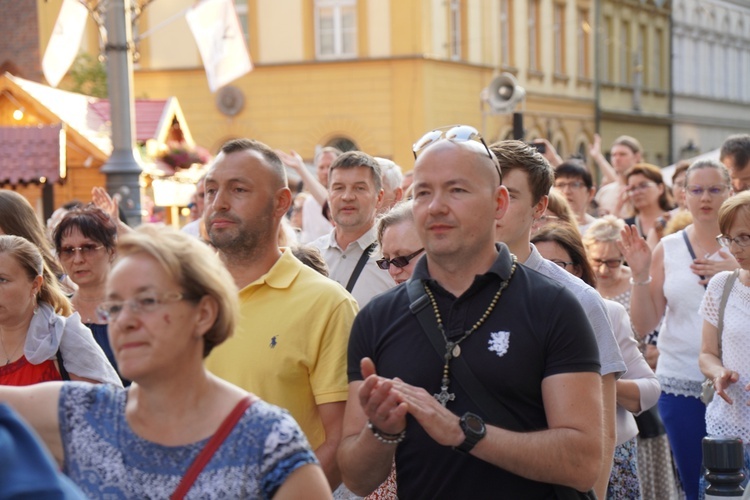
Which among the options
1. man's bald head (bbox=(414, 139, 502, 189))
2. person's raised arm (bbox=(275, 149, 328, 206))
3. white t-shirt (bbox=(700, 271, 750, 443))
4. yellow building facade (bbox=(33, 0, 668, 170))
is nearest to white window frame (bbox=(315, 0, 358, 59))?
yellow building facade (bbox=(33, 0, 668, 170))

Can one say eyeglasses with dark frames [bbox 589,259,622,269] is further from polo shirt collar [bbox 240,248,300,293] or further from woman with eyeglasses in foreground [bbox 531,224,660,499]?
polo shirt collar [bbox 240,248,300,293]

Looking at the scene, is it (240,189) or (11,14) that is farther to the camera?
(11,14)

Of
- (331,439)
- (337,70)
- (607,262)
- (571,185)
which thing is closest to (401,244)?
(331,439)

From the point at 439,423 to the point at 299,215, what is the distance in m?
10.5

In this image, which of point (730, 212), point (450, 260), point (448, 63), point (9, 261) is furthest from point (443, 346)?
point (448, 63)

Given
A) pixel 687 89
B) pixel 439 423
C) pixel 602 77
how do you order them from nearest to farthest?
pixel 439 423, pixel 602 77, pixel 687 89

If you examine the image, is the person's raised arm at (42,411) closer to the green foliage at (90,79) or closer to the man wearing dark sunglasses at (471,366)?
the man wearing dark sunglasses at (471,366)

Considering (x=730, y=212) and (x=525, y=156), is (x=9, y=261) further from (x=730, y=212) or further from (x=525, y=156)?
(x=730, y=212)

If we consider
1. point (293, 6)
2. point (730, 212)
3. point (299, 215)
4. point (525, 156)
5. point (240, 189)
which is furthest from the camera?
point (293, 6)

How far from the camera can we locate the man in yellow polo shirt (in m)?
4.36

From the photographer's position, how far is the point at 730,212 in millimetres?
6438

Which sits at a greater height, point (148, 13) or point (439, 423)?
point (148, 13)

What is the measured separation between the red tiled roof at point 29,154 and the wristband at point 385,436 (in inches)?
468

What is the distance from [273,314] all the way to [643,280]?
3557mm
